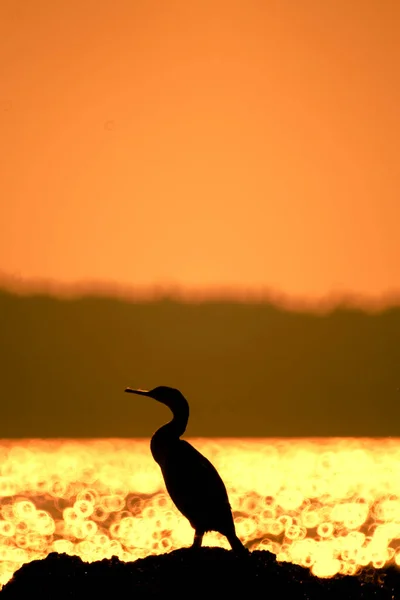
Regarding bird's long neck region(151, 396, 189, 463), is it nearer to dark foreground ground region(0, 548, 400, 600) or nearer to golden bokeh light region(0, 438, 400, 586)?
dark foreground ground region(0, 548, 400, 600)

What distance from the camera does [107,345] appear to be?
286 feet

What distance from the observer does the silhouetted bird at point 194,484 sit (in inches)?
483

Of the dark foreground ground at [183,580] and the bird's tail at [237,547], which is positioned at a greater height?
the bird's tail at [237,547]

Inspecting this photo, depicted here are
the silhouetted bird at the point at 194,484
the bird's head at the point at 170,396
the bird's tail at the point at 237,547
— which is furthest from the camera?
the bird's head at the point at 170,396

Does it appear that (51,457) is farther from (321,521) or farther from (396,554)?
→ (396,554)

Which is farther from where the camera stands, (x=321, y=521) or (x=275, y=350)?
(x=275, y=350)

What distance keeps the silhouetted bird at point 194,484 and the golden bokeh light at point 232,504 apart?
283cm

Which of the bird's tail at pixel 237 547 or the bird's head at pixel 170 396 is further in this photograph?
the bird's head at pixel 170 396

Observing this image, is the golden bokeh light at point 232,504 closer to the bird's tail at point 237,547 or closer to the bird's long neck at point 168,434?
the bird's long neck at point 168,434

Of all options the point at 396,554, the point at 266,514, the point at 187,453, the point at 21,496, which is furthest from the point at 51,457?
the point at 187,453

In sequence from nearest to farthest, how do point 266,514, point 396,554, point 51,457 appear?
1. point 396,554
2. point 266,514
3. point 51,457

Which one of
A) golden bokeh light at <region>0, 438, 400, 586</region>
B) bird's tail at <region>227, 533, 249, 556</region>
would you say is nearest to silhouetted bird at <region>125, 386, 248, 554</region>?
bird's tail at <region>227, 533, 249, 556</region>

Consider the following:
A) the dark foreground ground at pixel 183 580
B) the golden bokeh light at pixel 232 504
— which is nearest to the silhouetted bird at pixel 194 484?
the dark foreground ground at pixel 183 580

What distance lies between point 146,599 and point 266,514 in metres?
19.5
